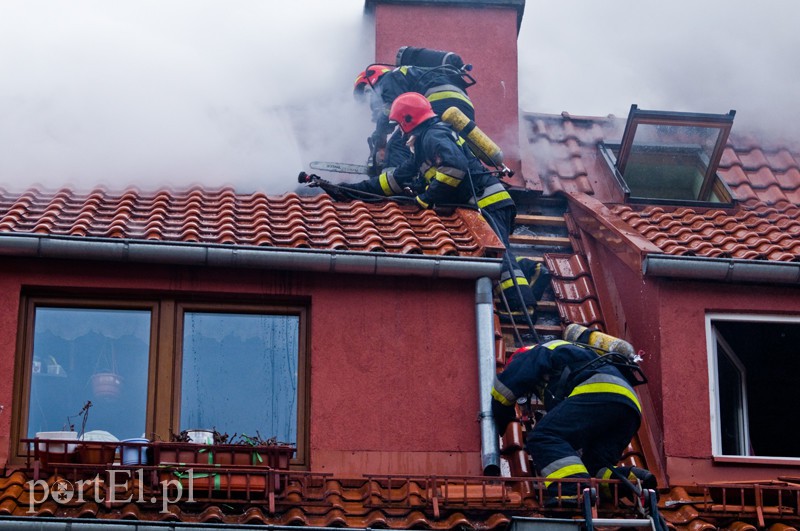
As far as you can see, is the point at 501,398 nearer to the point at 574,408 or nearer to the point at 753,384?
the point at 574,408

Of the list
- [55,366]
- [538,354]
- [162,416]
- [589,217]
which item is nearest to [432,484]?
[538,354]

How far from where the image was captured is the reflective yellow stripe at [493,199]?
12164 mm

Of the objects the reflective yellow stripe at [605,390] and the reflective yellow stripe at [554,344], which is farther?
the reflective yellow stripe at [554,344]

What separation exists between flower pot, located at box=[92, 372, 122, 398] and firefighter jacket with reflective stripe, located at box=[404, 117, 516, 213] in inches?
121

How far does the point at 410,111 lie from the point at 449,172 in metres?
0.95

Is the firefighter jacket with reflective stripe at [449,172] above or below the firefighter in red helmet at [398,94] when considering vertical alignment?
below

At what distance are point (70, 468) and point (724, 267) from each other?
4.71m

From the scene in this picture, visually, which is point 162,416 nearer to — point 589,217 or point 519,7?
point 589,217

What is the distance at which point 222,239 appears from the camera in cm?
1052

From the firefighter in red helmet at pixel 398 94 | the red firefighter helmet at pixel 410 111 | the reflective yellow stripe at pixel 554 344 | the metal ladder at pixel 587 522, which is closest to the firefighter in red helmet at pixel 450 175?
the red firefighter helmet at pixel 410 111

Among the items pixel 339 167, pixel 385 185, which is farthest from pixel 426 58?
pixel 385 185

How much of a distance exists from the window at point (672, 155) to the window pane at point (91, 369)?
5.21m

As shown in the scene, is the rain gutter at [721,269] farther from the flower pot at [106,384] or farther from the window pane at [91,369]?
the flower pot at [106,384]

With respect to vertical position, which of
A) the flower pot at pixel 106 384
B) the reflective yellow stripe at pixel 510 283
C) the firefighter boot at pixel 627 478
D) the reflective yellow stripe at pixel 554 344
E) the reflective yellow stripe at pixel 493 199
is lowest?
the firefighter boot at pixel 627 478
